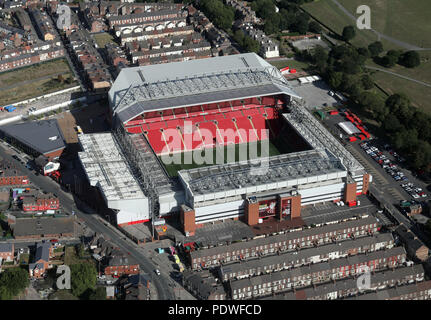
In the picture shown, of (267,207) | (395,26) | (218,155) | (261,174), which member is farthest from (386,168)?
(395,26)

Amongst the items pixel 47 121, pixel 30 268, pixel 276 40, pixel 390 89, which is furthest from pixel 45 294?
pixel 276 40

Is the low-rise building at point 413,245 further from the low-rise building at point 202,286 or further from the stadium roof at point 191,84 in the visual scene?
the stadium roof at point 191,84

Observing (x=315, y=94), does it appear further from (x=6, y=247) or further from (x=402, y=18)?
(x=6, y=247)

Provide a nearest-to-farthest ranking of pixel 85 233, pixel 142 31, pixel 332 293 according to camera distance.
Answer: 1. pixel 332 293
2. pixel 85 233
3. pixel 142 31

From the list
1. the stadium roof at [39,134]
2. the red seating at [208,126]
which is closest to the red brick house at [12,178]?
the stadium roof at [39,134]

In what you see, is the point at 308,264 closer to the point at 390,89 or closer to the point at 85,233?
the point at 85,233

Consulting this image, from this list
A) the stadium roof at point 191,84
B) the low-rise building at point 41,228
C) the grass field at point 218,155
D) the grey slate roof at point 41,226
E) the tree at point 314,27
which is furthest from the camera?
the tree at point 314,27
